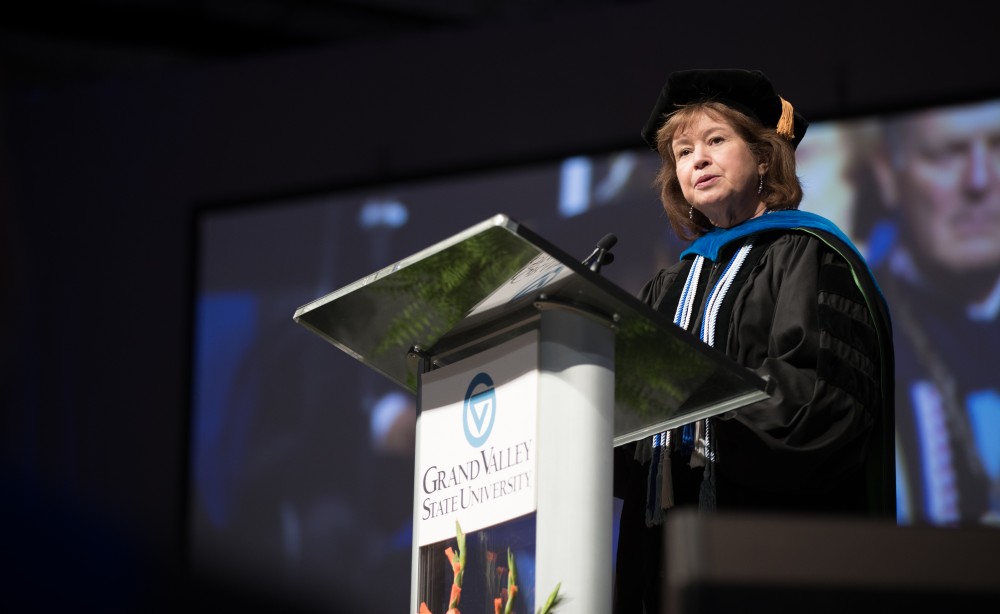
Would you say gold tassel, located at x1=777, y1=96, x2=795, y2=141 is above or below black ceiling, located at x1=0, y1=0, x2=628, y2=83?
below

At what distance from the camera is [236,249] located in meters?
5.86

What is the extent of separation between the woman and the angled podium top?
14cm

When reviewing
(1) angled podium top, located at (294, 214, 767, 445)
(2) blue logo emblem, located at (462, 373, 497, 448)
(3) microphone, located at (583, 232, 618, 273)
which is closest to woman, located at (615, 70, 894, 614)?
(1) angled podium top, located at (294, 214, 767, 445)

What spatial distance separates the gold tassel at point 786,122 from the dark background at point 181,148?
277cm

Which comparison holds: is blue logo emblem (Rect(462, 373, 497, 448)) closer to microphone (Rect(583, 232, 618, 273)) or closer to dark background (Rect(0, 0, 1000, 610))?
microphone (Rect(583, 232, 618, 273))

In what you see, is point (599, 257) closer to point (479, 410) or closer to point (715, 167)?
point (479, 410)

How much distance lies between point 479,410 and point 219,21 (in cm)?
575

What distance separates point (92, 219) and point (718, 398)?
17.0 ft

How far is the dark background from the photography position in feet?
17.8

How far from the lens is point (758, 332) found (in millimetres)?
2086

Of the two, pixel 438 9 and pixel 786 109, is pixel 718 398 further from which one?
pixel 438 9

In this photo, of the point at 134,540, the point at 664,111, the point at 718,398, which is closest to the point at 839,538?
the point at 718,398

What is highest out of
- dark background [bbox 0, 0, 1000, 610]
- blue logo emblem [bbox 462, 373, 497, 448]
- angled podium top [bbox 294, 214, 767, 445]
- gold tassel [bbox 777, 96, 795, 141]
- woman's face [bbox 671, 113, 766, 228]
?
dark background [bbox 0, 0, 1000, 610]

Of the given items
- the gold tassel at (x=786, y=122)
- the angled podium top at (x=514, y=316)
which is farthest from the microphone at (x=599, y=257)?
the gold tassel at (x=786, y=122)
